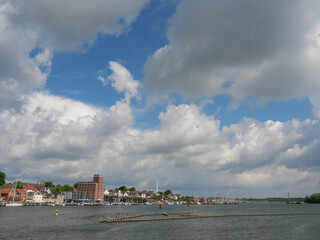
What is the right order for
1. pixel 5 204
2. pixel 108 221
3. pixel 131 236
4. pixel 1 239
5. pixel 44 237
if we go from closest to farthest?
1. pixel 1 239
2. pixel 44 237
3. pixel 131 236
4. pixel 108 221
5. pixel 5 204

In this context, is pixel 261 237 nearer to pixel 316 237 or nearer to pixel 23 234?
pixel 316 237

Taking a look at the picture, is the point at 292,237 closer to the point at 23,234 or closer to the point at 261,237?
the point at 261,237

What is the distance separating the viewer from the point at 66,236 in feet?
216

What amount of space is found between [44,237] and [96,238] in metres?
13.0

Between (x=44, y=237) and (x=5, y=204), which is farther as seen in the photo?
(x=5, y=204)

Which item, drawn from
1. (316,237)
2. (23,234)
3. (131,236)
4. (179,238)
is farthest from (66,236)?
(316,237)

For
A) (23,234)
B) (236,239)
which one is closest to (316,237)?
(236,239)

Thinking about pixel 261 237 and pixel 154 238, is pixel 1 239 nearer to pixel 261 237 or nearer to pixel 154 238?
pixel 154 238

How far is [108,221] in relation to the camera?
100062 millimetres

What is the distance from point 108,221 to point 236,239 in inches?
2081

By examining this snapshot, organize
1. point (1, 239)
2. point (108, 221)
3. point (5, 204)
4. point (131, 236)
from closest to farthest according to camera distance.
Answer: point (1, 239), point (131, 236), point (108, 221), point (5, 204)

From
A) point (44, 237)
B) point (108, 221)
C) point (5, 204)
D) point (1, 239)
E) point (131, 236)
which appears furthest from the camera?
point (5, 204)

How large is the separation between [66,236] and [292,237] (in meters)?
61.3

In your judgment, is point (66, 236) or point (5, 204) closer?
point (66, 236)
